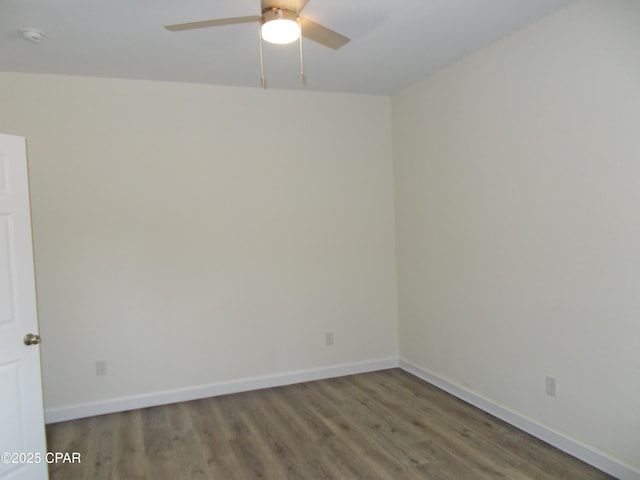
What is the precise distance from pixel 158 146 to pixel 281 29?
7.16ft

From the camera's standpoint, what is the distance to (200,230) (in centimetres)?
387

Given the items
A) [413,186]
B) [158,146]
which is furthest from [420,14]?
[158,146]

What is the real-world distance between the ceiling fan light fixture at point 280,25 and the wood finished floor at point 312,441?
7.80 feet

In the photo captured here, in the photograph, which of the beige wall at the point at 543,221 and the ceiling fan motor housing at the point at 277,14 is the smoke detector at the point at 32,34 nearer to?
the ceiling fan motor housing at the point at 277,14

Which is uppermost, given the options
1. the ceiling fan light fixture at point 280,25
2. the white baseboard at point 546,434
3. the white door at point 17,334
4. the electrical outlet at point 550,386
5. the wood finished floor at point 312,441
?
the ceiling fan light fixture at point 280,25

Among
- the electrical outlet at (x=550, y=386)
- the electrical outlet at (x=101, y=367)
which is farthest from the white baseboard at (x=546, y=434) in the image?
the electrical outlet at (x=101, y=367)

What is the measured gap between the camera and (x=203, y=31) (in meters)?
2.81

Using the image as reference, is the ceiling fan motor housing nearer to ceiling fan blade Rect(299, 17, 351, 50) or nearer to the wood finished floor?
ceiling fan blade Rect(299, 17, 351, 50)

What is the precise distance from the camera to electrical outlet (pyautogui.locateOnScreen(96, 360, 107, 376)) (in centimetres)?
360

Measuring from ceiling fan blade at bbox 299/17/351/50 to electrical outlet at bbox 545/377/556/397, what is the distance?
2.41 meters

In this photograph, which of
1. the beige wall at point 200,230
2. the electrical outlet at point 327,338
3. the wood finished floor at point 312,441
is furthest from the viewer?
the electrical outlet at point 327,338

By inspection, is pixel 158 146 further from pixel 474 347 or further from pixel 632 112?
pixel 632 112

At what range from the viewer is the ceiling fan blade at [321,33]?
2.03 m

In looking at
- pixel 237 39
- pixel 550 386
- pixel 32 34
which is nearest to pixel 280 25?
pixel 237 39
